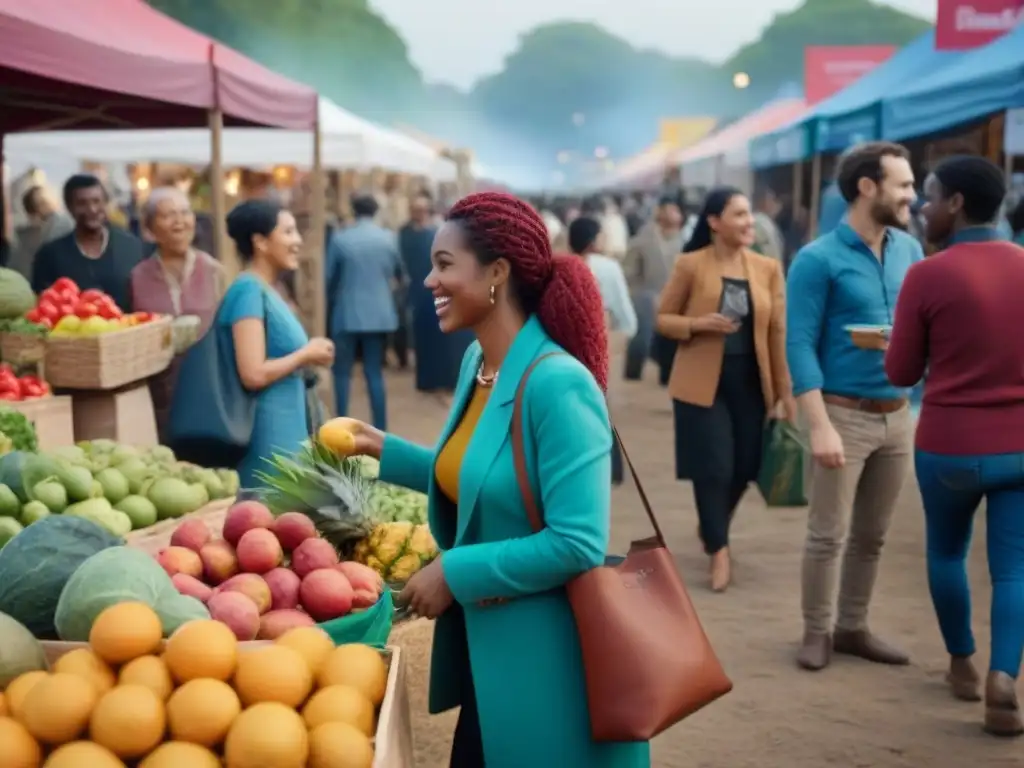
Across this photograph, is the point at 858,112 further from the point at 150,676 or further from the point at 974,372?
the point at 150,676

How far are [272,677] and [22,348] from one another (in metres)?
4.25

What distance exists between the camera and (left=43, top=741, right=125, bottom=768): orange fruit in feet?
A: 7.31

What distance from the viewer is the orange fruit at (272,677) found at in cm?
245

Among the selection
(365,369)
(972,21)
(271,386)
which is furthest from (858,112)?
(271,386)

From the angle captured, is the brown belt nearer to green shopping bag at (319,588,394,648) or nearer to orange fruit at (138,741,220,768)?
green shopping bag at (319,588,394,648)

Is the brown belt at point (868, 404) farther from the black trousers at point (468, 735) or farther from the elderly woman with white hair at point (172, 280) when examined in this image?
the elderly woman with white hair at point (172, 280)

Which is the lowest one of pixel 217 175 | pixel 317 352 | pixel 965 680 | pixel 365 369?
pixel 965 680

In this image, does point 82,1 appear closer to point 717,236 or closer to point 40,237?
point 717,236

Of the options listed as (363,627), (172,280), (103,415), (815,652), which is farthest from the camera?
(172,280)

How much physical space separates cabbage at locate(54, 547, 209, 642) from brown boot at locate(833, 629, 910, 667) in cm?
367

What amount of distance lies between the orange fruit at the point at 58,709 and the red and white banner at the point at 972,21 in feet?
36.9

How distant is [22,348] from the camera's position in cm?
619

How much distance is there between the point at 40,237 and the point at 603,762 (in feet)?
37.3

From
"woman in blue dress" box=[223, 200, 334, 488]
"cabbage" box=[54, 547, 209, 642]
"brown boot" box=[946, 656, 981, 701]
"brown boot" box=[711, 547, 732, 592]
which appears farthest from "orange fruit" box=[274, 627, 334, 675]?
"brown boot" box=[711, 547, 732, 592]
